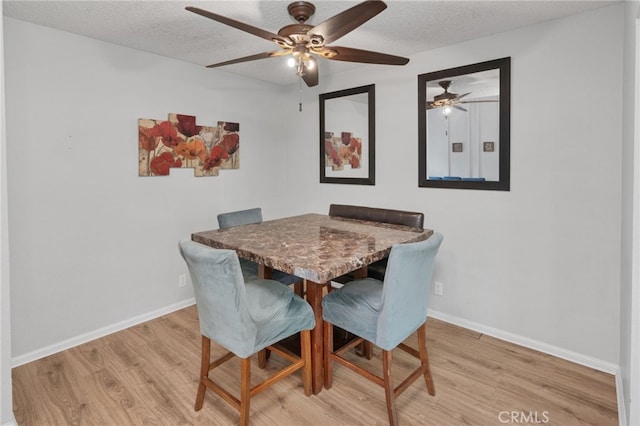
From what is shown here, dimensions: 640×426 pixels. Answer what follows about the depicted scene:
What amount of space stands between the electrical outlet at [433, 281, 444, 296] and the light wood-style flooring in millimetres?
543

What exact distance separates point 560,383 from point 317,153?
2982 mm

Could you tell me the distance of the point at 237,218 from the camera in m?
2.79

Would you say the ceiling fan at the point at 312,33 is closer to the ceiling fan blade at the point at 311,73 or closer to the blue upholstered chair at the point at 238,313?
the ceiling fan blade at the point at 311,73

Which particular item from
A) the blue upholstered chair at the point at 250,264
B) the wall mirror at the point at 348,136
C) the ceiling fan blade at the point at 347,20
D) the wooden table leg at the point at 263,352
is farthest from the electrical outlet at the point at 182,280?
the ceiling fan blade at the point at 347,20

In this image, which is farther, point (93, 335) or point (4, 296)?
point (93, 335)

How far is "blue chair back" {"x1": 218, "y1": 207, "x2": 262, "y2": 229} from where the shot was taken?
106 inches

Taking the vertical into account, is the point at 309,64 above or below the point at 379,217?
above

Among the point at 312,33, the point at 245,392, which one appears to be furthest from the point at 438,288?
the point at 312,33

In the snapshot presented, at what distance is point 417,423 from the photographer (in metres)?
1.85

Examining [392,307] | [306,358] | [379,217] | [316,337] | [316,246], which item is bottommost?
[306,358]

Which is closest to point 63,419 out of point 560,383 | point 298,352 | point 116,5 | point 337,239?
point 298,352

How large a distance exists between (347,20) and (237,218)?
5.52ft

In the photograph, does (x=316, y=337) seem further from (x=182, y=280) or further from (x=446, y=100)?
(x=446, y=100)

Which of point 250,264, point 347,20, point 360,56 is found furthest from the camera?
point 250,264
